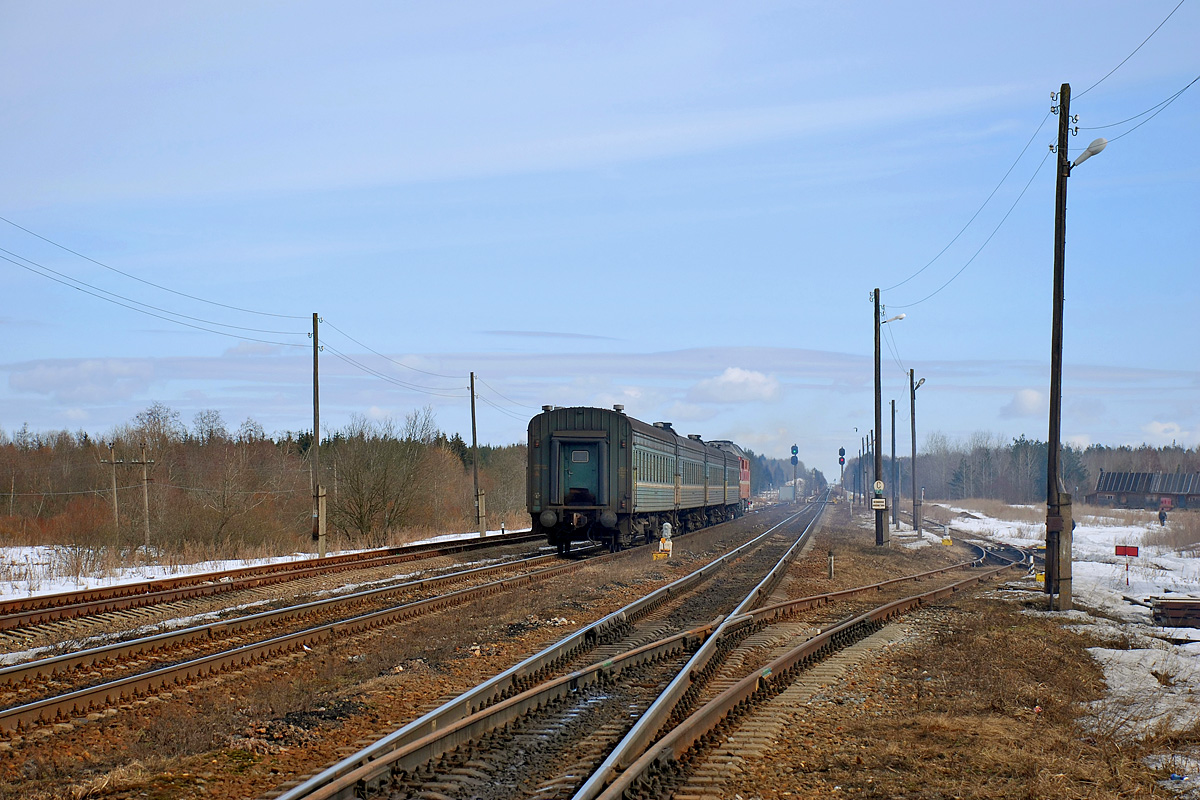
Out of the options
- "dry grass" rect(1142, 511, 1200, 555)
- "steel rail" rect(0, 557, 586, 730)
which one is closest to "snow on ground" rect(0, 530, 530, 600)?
"steel rail" rect(0, 557, 586, 730)

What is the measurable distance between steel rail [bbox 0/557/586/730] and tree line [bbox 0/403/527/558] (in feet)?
40.9

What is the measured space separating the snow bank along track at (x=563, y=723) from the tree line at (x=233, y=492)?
1709 cm

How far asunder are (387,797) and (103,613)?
30.2 feet

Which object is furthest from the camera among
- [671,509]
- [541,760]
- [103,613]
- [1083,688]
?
[671,509]

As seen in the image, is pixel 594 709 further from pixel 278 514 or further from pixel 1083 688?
pixel 278 514

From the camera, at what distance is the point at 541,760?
6980mm

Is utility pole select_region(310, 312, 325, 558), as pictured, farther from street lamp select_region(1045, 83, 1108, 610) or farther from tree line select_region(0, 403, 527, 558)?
street lamp select_region(1045, 83, 1108, 610)

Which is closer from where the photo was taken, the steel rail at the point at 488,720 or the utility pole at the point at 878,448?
the steel rail at the point at 488,720

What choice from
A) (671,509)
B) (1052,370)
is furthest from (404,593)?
(671,509)

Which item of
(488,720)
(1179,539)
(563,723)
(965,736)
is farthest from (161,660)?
(1179,539)

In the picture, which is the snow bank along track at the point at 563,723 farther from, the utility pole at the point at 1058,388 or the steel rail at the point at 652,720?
the utility pole at the point at 1058,388

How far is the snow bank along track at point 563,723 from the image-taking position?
245 inches

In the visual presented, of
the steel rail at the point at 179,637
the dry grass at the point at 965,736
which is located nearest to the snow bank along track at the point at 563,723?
the dry grass at the point at 965,736

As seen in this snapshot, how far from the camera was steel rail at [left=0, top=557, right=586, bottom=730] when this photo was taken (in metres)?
7.82
